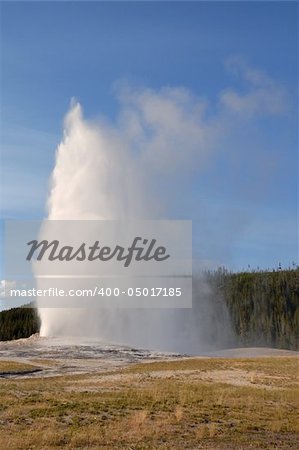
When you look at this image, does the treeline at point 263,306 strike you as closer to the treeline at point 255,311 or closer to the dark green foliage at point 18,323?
the treeline at point 255,311

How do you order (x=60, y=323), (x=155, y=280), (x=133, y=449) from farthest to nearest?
(x=155, y=280) → (x=60, y=323) → (x=133, y=449)

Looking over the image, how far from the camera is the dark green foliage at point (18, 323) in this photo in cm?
10269

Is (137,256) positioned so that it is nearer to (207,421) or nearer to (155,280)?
(155,280)

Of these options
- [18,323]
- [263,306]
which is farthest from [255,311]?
[18,323]

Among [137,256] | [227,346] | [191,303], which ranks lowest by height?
[227,346]

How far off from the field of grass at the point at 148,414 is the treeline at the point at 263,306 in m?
66.3

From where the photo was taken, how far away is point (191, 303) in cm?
8400

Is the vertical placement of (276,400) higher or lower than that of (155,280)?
lower

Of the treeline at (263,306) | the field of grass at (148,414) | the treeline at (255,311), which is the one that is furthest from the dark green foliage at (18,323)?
the field of grass at (148,414)

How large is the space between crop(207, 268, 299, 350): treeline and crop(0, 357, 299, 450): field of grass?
→ 218 feet

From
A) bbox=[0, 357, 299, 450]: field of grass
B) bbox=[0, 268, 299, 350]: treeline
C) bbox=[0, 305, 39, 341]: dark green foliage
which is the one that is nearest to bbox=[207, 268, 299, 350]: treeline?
bbox=[0, 268, 299, 350]: treeline

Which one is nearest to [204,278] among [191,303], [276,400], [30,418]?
[191,303]

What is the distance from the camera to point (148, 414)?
1720 centimetres

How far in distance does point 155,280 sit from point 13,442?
61145 mm
